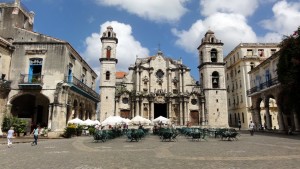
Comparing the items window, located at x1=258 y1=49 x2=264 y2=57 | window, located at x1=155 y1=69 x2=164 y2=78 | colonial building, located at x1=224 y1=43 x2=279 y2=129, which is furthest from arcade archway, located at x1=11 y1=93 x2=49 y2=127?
window, located at x1=258 y1=49 x2=264 y2=57

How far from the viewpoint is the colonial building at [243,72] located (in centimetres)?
4569

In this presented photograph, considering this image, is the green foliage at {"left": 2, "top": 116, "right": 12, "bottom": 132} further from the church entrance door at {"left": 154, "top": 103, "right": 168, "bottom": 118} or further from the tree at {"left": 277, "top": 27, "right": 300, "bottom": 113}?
the church entrance door at {"left": 154, "top": 103, "right": 168, "bottom": 118}

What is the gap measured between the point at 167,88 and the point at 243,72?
1445 cm

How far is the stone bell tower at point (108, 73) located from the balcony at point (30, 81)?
57.6 feet

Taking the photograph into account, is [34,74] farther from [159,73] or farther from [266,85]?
[159,73]

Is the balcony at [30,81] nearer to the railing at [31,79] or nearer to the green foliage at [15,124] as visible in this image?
the railing at [31,79]

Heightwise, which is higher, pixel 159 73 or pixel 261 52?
pixel 261 52

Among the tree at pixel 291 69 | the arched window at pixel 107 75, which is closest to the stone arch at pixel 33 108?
the arched window at pixel 107 75

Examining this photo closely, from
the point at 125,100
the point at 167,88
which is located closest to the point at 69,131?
the point at 125,100

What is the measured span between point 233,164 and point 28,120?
20.1 metres

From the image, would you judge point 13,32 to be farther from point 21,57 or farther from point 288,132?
point 288,132

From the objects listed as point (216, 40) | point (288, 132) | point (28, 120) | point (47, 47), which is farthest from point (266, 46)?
point (28, 120)

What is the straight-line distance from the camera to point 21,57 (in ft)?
79.7

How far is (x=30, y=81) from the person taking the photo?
23641 millimetres
